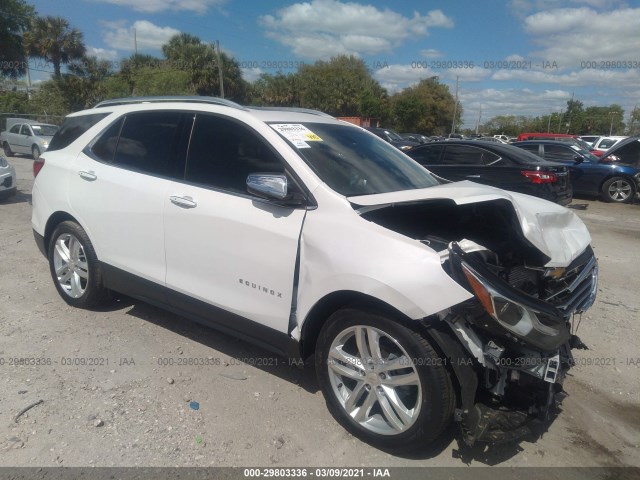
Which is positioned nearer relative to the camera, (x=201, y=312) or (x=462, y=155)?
(x=201, y=312)

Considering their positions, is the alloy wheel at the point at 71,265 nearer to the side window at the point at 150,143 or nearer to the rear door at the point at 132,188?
the rear door at the point at 132,188

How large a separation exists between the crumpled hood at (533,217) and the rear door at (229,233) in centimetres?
57

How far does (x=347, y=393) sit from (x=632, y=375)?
2452 mm

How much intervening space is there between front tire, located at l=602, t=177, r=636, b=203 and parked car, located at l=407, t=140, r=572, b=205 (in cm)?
436

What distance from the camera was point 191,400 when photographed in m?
3.35

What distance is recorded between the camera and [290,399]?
3.39 m

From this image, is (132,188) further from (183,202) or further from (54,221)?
(54,221)

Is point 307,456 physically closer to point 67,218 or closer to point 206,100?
point 206,100

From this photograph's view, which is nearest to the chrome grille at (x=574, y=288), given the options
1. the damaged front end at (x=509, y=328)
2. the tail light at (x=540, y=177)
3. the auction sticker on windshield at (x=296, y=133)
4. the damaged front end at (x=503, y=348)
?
the damaged front end at (x=509, y=328)

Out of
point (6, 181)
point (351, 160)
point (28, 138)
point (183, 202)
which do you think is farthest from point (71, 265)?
point (28, 138)

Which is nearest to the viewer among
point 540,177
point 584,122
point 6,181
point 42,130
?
point 540,177

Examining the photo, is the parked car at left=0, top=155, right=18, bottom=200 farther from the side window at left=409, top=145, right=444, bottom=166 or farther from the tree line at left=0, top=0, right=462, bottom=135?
the tree line at left=0, top=0, right=462, bottom=135

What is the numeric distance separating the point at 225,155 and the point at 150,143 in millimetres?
848

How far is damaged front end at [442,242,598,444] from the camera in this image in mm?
2443
